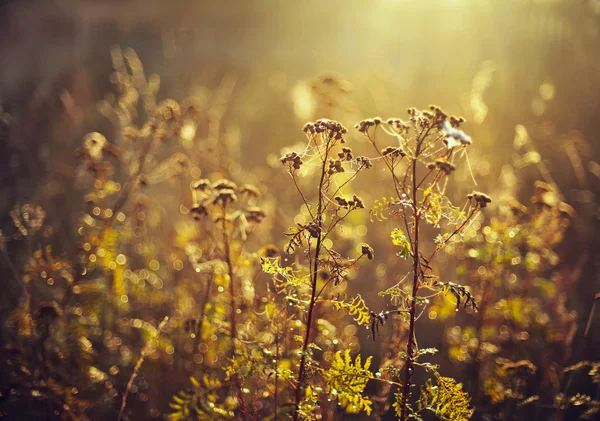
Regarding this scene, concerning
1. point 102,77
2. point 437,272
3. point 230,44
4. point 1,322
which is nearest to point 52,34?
point 102,77

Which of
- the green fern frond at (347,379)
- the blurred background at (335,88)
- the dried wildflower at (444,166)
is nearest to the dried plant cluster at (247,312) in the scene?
the green fern frond at (347,379)

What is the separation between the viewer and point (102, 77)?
27.9ft

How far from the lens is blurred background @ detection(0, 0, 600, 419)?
15.2 ft

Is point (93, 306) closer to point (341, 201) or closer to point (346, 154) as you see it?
point (341, 201)

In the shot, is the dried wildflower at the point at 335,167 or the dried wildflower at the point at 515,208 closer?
the dried wildflower at the point at 335,167

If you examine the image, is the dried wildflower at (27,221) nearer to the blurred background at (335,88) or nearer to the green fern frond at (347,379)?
the blurred background at (335,88)

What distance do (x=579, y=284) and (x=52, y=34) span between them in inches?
399

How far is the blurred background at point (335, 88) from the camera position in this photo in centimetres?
463

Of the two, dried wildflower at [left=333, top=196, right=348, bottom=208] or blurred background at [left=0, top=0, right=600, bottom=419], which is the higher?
blurred background at [left=0, top=0, right=600, bottom=419]

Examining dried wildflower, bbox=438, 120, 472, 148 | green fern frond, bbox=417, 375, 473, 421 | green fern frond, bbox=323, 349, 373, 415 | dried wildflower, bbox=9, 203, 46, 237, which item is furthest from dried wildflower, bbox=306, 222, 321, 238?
dried wildflower, bbox=9, 203, 46, 237

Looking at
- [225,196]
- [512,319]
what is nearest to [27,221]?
[225,196]

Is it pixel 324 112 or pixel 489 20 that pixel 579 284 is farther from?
pixel 489 20

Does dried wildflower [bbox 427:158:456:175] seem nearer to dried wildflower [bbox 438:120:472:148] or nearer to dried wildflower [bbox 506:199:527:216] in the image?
dried wildflower [bbox 438:120:472:148]

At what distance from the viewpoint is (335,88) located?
407 centimetres
